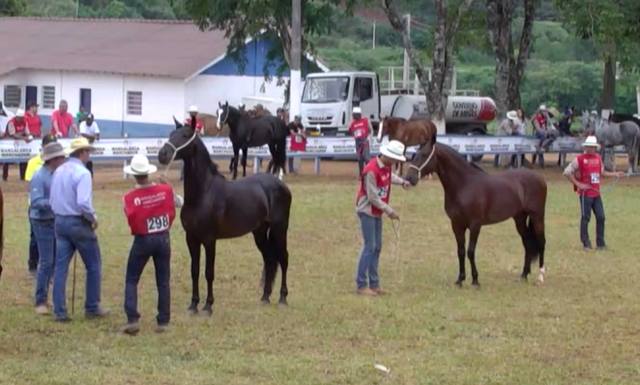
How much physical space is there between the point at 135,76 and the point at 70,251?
37.9m

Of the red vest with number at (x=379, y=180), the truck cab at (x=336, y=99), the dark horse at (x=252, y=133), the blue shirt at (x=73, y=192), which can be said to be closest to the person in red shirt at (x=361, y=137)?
the dark horse at (x=252, y=133)

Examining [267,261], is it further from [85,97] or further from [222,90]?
[85,97]

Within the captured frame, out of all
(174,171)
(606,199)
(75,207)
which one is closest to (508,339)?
(75,207)

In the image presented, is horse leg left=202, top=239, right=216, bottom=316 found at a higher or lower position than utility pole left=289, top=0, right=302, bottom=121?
lower

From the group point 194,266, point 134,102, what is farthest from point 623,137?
point 194,266

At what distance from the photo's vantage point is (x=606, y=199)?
30.4 meters

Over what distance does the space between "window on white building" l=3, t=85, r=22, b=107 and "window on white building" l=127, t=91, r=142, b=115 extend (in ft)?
17.8

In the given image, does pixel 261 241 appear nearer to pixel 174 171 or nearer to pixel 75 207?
pixel 75 207

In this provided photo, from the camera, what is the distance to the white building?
165 ft

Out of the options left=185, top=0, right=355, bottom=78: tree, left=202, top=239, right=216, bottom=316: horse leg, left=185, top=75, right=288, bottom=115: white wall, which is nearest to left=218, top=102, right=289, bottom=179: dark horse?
left=185, top=0, right=355, bottom=78: tree

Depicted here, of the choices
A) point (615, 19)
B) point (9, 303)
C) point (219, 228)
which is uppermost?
point (615, 19)

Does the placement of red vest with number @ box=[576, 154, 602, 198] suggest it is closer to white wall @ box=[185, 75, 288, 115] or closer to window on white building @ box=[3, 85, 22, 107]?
white wall @ box=[185, 75, 288, 115]

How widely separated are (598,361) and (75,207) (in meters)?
5.43

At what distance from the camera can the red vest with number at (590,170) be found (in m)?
20.1
